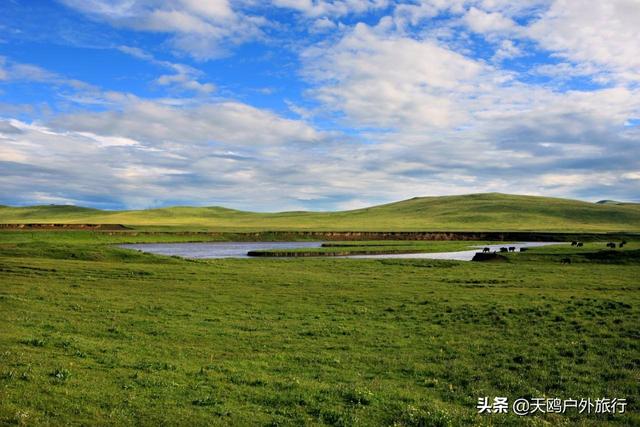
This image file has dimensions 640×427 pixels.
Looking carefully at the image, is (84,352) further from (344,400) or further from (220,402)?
(344,400)

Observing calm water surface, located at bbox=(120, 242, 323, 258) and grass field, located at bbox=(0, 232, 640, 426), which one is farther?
calm water surface, located at bbox=(120, 242, 323, 258)

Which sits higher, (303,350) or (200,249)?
(200,249)

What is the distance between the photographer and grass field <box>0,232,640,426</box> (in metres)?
13.3

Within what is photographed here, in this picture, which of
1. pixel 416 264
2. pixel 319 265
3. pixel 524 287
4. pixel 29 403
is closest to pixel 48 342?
pixel 29 403

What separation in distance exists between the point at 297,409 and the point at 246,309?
55.7 ft

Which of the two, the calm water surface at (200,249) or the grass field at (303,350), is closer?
the grass field at (303,350)

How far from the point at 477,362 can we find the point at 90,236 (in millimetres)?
118872

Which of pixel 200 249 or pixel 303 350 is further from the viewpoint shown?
pixel 200 249

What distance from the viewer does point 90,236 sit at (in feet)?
397

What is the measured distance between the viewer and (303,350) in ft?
67.6

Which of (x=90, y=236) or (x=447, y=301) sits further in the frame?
(x=90, y=236)

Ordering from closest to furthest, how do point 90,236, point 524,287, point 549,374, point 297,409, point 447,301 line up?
point 297,409
point 549,374
point 447,301
point 524,287
point 90,236

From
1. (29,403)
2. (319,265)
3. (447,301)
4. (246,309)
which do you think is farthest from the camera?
(319,265)

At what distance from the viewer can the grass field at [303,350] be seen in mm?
13273
